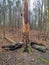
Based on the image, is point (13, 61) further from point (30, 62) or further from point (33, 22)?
point (33, 22)

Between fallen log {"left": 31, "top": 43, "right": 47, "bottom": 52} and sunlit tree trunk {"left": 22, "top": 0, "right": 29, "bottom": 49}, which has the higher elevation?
sunlit tree trunk {"left": 22, "top": 0, "right": 29, "bottom": 49}

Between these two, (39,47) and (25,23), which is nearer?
(25,23)

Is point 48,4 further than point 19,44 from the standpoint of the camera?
Yes

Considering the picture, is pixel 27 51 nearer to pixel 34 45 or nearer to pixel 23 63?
pixel 34 45

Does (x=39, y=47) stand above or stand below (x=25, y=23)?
below

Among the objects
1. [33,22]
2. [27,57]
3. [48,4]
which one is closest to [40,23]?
[48,4]

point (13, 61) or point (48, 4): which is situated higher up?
point (48, 4)

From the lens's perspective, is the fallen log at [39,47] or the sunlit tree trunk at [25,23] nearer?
the sunlit tree trunk at [25,23]

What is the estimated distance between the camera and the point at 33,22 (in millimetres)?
43031

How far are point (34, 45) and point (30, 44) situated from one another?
501 mm

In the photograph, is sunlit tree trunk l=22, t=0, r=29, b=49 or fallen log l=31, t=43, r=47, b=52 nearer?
sunlit tree trunk l=22, t=0, r=29, b=49

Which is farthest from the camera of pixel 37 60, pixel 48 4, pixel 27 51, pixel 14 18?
pixel 14 18

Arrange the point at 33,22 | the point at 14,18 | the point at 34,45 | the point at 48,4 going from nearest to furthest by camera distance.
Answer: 1. the point at 34,45
2. the point at 48,4
3. the point at 14,18
4. the point at 33,22

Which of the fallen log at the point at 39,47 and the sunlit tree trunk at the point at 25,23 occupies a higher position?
the sunlit tree trunk at the point at 25,23
